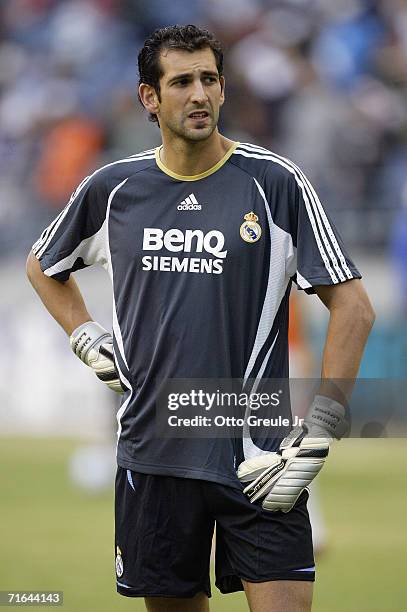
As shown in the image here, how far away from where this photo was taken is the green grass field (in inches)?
261

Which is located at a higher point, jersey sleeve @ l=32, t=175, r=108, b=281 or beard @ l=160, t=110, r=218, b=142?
beard @ l=160, t=110, r=218, b=142

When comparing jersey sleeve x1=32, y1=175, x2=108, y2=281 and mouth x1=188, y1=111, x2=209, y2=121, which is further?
jersey sleeve x1=32, y1=175, x2=108, y2=281

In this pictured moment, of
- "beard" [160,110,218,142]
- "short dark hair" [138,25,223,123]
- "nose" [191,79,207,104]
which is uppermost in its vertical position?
"short dark hair" [138,25,223,123]

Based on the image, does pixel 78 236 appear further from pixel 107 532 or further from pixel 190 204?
pixel 107 532

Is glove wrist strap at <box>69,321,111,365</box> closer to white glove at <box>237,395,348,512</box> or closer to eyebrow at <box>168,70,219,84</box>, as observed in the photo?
white glove at <box>237,395,348,512</box>

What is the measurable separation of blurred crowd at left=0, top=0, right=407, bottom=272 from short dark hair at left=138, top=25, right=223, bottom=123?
838 centimetres

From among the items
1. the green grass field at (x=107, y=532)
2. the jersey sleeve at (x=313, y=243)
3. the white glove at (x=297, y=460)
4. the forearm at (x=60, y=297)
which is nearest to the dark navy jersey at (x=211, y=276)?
the jersey sleeve at (x=313, y=243)

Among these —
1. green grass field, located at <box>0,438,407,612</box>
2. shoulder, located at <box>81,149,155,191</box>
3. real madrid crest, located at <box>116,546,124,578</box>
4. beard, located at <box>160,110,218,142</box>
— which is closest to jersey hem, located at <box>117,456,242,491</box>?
real madrid crest, located at <box>116,546,124,578</box>

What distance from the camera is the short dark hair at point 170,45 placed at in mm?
4242

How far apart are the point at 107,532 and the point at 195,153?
4781 millimetres

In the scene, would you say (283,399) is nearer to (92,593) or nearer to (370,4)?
(92,593)

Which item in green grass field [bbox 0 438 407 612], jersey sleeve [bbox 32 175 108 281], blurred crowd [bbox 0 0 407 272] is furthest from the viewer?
blurred crowd [bbox 0 0 407 272]

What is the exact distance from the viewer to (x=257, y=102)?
45.3 ft

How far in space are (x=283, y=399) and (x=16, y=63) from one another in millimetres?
11898
